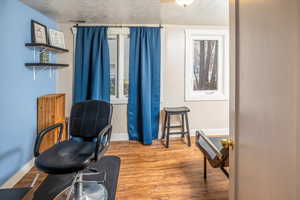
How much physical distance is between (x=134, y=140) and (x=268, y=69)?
3.25 metres

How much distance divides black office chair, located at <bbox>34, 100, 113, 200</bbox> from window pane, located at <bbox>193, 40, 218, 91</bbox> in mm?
2450

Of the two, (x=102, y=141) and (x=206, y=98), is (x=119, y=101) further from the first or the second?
(x=102, y=141)

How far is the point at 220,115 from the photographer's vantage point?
4125 mm

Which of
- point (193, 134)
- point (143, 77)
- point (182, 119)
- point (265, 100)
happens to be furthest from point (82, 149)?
point (193, 134)

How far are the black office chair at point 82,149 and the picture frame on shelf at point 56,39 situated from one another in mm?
1460

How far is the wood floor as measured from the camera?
2139 millimetres

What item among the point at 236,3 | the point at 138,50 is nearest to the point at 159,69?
the point at 138,50

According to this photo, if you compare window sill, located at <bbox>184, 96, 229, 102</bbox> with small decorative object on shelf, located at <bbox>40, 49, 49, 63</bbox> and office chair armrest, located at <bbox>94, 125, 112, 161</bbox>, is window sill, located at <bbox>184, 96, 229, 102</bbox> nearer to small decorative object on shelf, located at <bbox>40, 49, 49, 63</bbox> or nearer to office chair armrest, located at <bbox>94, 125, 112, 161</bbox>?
office chair armrest, located at <bbox>94, 125, 112, 161</bbox>

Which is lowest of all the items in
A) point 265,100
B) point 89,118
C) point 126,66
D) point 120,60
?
point 89,118

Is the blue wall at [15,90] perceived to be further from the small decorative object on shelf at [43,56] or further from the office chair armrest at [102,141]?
the office chair armrest at [102,141]

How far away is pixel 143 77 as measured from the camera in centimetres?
364

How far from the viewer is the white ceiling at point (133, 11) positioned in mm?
2633

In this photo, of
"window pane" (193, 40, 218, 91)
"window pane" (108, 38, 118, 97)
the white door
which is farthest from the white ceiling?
the white door

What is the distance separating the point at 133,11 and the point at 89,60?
1177mm
